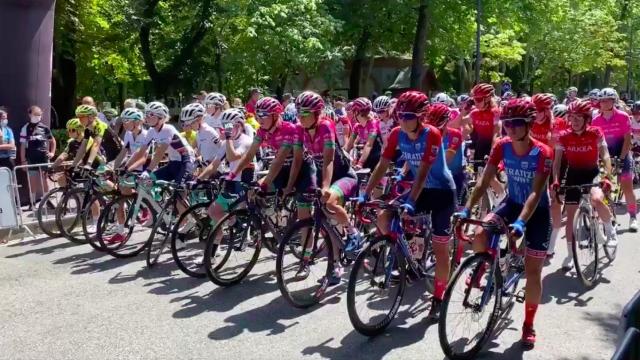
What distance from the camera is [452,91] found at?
50.1 meters

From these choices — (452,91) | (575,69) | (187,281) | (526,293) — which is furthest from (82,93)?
(526,293)

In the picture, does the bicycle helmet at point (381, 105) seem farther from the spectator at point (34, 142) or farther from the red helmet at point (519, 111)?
the spectator at point (34, 142)

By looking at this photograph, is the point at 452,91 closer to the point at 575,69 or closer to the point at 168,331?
the point at 575,69

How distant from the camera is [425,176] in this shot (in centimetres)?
560

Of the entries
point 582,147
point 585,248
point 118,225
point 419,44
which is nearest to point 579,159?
point 582,147

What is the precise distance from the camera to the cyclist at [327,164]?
251 inches

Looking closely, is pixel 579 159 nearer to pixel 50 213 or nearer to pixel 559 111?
pixel 559 111

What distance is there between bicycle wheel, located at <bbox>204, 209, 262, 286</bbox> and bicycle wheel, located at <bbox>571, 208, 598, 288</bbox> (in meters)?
3.42

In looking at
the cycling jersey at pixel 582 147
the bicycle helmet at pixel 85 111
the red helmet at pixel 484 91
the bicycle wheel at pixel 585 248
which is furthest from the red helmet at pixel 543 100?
the bicycle helmet at pixel 85 111

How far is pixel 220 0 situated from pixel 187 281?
1735 cm

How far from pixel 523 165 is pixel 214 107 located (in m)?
7.16

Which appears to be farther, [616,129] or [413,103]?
[616,129]

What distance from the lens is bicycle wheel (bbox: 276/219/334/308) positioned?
606 centimetres

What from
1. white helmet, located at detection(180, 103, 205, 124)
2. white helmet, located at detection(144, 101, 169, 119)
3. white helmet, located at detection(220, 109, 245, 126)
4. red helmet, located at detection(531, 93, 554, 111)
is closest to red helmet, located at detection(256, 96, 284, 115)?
white helmet, located at detection(220, 109, 245, 126)
